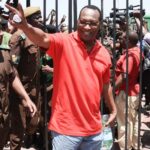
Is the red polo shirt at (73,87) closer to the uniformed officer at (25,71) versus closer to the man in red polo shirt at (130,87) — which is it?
the uniformed officer at (25,71)

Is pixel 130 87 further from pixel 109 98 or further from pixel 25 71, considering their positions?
pixel 109 98

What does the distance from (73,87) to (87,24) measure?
41 centimetres

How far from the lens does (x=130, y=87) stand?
5.27m

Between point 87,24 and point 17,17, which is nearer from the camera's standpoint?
point 17,17

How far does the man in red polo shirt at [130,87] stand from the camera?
504 centimetres

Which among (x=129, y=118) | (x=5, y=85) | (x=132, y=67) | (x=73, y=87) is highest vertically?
(x=73, y=87)

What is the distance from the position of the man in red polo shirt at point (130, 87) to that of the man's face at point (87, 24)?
1.99 meters

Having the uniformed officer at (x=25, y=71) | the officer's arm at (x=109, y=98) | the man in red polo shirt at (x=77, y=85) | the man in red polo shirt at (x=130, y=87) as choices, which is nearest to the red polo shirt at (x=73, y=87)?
the man in red polo shirt at (x=77, y=85)

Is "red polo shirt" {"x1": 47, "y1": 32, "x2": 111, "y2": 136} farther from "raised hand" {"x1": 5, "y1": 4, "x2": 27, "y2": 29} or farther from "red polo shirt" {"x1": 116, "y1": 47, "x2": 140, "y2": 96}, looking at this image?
"red polo shirt" {"x1": 116, "y1": 47, "x2": 140, "y2": 96}

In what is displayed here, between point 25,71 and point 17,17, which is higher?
point 17,17

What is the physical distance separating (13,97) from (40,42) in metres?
1.61

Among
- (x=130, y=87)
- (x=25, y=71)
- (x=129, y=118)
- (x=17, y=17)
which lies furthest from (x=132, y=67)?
(x=17, y=17)

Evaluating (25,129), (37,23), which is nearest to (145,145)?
(25,129)

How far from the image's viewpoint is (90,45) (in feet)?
9.77
